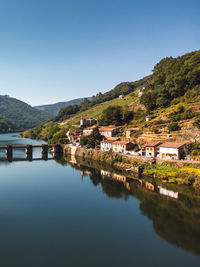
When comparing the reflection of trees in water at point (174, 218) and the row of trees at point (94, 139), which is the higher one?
the row of trees at point (94, 139)

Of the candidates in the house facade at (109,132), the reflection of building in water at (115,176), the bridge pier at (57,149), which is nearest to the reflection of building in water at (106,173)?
the reflection of building in water at (115,176)

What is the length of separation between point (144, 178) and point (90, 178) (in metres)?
13.7

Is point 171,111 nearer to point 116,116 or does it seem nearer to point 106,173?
point 116,116

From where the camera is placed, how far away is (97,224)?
92.7 ft

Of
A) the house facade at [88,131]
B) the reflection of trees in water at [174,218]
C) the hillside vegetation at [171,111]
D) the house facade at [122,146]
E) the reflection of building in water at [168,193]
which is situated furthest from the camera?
the house facade at [88,131]

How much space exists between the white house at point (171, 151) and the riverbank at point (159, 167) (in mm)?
3007

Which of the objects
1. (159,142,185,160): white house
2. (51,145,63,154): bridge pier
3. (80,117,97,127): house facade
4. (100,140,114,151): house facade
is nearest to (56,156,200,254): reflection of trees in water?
(159,142,185,160): white house

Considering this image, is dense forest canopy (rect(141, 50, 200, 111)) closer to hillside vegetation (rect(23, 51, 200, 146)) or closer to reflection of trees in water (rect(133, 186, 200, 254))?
hillside vegetation (rect(23, 51, 200, 146))

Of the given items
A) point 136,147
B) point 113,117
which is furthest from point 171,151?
point 113,117

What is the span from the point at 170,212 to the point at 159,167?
61.9 feet

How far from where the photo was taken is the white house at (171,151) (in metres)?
51.2

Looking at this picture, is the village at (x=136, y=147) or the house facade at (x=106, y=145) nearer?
the village at (x=136, y=147)

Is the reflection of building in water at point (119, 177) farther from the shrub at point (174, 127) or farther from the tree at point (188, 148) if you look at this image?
the shrub at point (174, 127)

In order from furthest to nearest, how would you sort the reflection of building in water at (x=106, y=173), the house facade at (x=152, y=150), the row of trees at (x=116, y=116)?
the row of trees at (x=116, y=116)
the house facade at (x=152, y=150)
the reflection of building in water at (x=106, y=173)
